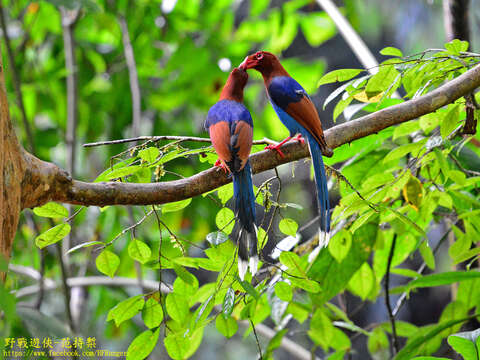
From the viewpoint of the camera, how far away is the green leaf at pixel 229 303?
1.23 meters

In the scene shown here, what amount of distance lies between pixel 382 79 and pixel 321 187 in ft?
1.10

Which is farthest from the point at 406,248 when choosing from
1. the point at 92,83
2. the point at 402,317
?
the point at 402,317

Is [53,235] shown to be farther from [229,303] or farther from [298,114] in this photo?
[298,114]

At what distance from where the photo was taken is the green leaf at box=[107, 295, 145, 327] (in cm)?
142

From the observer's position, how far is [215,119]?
4.87 ft

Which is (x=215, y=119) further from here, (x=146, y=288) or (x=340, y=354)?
(x=146, y=288)

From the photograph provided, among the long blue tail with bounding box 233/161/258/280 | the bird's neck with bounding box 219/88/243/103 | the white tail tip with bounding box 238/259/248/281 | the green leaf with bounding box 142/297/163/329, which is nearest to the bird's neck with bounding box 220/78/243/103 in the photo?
the bird's neck with bounding box 219/88/243/103

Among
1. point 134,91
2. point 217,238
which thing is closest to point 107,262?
point 217,238

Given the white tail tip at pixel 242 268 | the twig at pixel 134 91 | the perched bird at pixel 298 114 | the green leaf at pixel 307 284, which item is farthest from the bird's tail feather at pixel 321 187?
the twig at pixel 134 91

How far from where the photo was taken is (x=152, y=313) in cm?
146

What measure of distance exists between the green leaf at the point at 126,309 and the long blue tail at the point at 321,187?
50cm

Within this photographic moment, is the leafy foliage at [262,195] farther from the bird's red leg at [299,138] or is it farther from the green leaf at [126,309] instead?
the bird's red leg at [299,138]

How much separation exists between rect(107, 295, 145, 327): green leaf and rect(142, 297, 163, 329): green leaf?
0.05 feet

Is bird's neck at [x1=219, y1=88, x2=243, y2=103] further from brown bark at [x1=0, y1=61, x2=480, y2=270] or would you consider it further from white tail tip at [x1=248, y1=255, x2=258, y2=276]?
white tail tip at [x1=248, y1=255, x2=258, y2=276]
